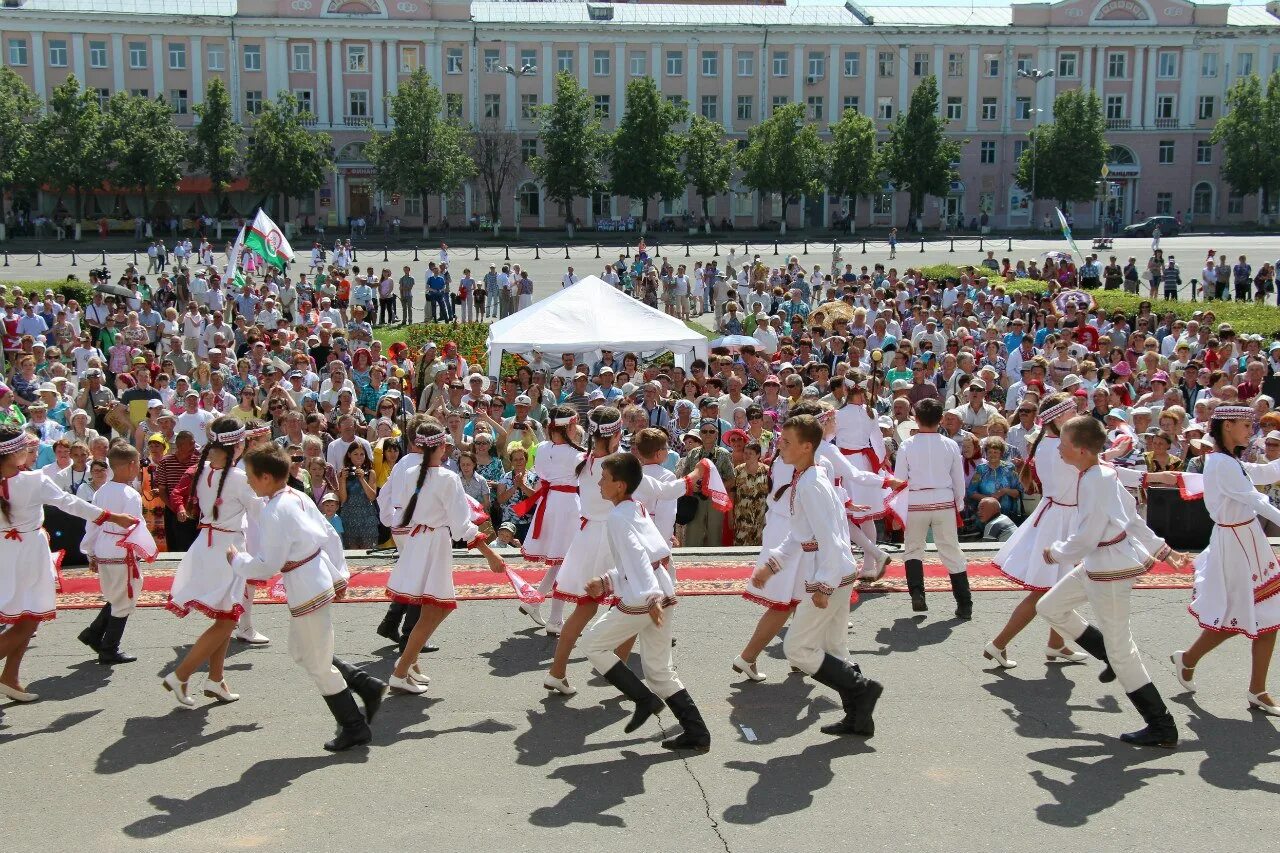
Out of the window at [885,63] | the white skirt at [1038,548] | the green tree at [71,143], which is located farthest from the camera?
the window at [885,63]

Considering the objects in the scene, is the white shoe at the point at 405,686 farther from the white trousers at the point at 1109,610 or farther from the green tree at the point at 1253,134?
the green tree at the point at 1253,134

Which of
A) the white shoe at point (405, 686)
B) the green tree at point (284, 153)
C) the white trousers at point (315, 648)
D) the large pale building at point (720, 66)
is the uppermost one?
the large pale building at point (720, 66)

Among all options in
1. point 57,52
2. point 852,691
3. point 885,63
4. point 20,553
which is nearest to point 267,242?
point 20,553

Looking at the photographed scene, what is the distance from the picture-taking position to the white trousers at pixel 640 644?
6.85m

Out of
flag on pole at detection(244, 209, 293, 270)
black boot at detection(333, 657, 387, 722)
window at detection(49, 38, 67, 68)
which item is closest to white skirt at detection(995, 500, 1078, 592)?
black boot at detection(333, 657, 387, 722)

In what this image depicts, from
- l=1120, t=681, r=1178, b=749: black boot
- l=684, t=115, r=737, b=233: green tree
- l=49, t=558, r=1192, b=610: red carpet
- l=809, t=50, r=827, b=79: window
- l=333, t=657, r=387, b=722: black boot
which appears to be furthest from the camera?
l=809, t=50, r=827, b=79: window

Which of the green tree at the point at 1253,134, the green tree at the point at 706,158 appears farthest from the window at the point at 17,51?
the green tree at the point at 1253,134

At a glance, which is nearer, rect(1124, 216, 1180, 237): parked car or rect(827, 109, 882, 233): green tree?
rect(827, 109, 882, 233): green tree

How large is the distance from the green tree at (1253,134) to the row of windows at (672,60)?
5027mm

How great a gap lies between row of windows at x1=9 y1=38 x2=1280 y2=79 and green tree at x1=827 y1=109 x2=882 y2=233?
8.12m

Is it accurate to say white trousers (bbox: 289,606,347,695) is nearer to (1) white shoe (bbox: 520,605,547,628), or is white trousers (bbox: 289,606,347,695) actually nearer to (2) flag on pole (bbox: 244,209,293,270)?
(1) white shoe (bbox: 520,605,547,628)

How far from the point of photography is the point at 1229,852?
5730 mm

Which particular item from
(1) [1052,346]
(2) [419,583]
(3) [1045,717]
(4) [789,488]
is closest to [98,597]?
(2) [419,583]

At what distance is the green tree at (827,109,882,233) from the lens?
209 ft
